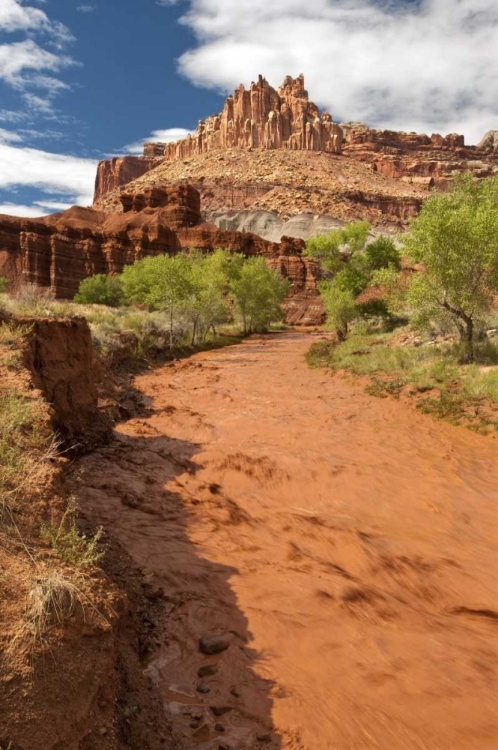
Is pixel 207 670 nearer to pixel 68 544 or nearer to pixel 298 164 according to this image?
pixel 68 544

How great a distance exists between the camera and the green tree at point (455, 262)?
49.7ft

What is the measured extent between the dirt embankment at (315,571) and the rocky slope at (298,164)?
7619cm

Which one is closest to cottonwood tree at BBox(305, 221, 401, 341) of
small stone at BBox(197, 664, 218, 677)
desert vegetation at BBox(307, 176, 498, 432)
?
desert vegetation at BBox(307, 176, 498, 432)

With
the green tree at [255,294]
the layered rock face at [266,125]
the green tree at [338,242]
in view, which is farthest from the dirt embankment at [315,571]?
the layered rock face at [266,125]

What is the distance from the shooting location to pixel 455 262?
1529cm

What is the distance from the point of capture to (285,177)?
99375mm

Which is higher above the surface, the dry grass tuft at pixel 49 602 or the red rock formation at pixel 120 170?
the red rock formation at pixel 120 170

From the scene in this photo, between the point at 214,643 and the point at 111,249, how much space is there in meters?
66.6

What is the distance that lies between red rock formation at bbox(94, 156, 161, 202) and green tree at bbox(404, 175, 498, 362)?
16270 centimetres

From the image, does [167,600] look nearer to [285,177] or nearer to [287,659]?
[287,659]

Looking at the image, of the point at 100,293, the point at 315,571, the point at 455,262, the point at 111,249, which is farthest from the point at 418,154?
the point at 315,571

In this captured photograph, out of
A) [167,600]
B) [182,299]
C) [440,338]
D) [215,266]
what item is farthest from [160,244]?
[167,600]

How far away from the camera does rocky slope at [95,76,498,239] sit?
9300cm

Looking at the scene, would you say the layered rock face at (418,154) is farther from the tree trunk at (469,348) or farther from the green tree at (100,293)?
the tree trunk at (469,348)
